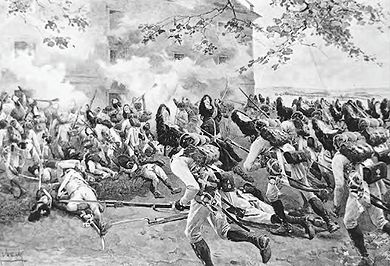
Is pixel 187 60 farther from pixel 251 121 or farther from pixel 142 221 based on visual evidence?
pixel 142 221

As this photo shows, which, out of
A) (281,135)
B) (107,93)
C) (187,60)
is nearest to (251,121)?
(281,135)

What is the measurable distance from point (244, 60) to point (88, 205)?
1.28 meters

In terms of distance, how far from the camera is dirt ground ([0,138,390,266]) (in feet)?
11.6

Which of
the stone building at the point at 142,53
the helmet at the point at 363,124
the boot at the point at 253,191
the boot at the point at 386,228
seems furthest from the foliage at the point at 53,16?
the boot at the point at 386,228

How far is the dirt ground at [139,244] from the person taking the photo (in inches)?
139

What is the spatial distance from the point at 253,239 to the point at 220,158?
0.52 m

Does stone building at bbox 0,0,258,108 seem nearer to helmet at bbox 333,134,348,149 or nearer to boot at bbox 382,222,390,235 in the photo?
helmet at bbox 333,134,348,149

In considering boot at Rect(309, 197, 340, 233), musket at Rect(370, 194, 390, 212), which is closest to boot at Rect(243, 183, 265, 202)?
boot at Rect(309, 197, 340, 233)

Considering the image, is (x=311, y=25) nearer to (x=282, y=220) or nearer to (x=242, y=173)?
(x=242, y=173)

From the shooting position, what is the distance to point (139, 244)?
359 cm

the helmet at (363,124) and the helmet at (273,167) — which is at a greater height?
the helmet at (363,124)

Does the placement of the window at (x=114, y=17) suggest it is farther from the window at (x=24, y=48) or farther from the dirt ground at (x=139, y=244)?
the dirt ground at (x=139, y=244)

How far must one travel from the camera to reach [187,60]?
3.75 meters

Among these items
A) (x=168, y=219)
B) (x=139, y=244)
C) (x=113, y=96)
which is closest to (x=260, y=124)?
(x=168, y=219)
